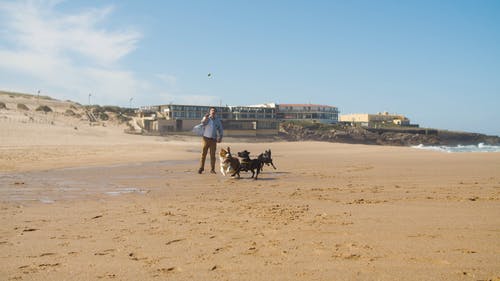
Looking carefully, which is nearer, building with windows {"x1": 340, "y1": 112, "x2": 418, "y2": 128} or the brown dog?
the brown dog

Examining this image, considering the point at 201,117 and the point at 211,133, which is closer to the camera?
the point at 211,133

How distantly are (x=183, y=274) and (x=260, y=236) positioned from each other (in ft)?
4.59

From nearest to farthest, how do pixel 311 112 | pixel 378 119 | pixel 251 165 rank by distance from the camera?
1. pixel 251 165
2. pixel 311 112
3. pixel 378 119

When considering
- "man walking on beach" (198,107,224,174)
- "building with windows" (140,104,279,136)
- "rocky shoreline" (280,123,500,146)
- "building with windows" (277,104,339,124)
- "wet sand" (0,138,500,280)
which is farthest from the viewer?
"building with windows" (277,104,339,124)

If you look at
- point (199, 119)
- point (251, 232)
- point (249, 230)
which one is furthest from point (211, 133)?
point (199, 119)

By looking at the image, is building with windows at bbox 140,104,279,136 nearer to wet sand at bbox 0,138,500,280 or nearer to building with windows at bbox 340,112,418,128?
building with windows at bbox 340,112,418,128

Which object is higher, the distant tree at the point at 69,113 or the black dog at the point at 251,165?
the distant tree at the point at 69,113

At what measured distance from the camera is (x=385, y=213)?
6.01m

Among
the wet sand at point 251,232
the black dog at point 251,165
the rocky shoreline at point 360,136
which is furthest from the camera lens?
A: the rocky shoreline at point 360,136

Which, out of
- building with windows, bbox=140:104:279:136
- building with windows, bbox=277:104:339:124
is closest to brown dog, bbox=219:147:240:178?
building with windows, bbox=140:104:279:136

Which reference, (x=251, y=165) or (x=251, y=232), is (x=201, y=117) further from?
(x=251, y=232)

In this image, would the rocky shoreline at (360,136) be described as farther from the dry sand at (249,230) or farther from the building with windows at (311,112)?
the dry sand at (249,230)

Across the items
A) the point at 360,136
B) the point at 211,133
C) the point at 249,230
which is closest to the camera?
the point at 249,230

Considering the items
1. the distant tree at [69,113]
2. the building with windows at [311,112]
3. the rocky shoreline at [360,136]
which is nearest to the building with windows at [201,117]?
the rocky shoreline at [360,136]
